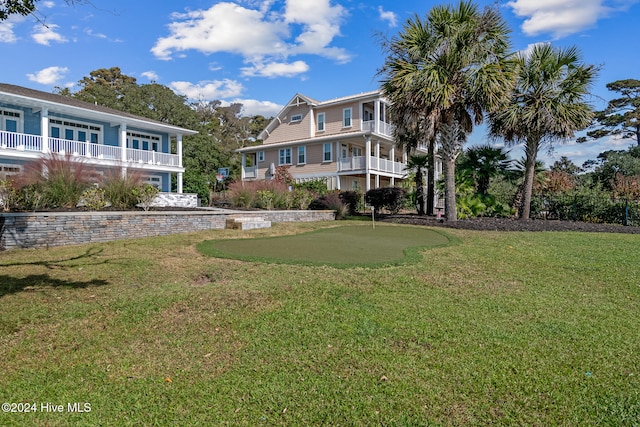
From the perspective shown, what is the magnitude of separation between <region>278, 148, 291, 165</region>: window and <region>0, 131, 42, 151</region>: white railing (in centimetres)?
1579

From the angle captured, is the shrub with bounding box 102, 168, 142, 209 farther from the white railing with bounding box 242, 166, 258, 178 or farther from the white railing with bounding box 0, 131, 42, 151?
the white railing with bounding box 242, 166, 258, 178

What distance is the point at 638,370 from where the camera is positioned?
2977 millimetres

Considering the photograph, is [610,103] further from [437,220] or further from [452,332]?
[452,332]

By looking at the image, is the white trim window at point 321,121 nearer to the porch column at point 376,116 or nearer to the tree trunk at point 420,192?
the porch column at point 376,116

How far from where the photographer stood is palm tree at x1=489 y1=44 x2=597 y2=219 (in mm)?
14320

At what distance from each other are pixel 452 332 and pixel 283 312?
180cm

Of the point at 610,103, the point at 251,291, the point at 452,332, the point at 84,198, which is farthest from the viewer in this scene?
the point at 610,103

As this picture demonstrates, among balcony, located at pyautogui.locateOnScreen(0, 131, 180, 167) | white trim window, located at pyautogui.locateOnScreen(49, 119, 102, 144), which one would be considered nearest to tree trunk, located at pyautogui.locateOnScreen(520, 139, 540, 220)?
balcony, located at pyautogui.locateOnScreen(0, 131, 180, 167)

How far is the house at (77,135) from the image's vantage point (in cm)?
1742

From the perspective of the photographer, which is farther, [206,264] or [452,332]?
[206,264]

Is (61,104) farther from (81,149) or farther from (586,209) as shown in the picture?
(586,209)

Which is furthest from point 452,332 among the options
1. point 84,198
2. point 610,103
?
point 610,103

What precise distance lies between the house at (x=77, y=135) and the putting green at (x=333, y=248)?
878cm

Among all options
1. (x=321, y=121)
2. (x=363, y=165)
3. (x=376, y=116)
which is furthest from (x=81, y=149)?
(x=376, y=116)
